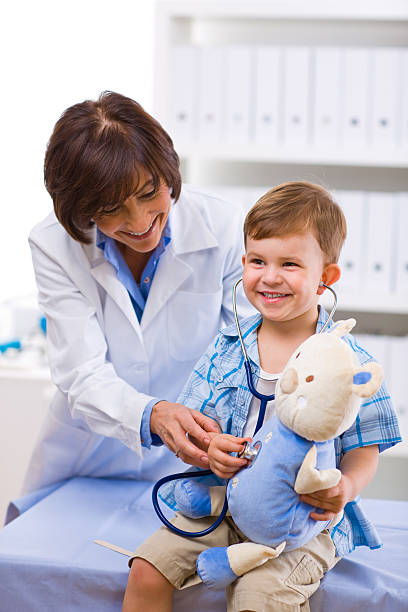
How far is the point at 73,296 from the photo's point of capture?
1.45 meters

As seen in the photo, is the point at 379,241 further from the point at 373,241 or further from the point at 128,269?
the point at 128,269

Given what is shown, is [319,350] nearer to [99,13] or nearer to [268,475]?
[268,475]

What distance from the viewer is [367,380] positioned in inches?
36.5

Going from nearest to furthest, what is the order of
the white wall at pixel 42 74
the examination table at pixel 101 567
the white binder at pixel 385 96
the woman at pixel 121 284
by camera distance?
the examination table at pixel 101 567, the woman at pixel 121 284, the white binder at pixel 385 96, the white wall at pixel 42 74

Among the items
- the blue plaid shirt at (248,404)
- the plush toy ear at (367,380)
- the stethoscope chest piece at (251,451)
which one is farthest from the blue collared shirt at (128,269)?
the plush toy ear at (367,380)

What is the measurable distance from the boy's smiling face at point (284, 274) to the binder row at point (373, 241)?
1.00 m

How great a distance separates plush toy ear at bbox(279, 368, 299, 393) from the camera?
93 cm

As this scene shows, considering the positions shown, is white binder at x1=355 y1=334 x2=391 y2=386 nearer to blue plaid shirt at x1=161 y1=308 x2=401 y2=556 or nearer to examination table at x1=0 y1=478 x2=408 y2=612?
examination table at x1=0 y1=478 x2=408 y2=612

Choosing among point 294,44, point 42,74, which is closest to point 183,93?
point 294,44

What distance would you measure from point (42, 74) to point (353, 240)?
1.36 m

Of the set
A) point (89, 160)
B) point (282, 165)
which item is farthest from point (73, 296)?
point (282, 165)

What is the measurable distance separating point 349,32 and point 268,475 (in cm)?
181

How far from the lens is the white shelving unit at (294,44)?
6.73 ft

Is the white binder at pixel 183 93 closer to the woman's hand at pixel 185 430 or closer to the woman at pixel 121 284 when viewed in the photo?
the woman at pixel 121 284
